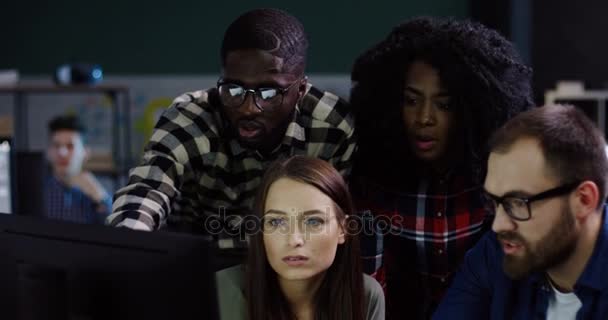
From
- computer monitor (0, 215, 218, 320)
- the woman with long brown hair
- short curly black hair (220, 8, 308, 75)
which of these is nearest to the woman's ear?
the woman with long brown hair

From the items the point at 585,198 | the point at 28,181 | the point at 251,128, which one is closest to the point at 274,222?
the point at 251,128

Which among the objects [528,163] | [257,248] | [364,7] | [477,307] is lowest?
[477,307]

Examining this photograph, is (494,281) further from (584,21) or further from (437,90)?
(584,21)

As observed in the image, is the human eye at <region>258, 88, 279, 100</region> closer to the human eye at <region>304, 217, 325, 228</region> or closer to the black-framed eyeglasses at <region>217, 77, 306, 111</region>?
the black-framed eyeglasses at <region>217, 77, 306, 111</region>

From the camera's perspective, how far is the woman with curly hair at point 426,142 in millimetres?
1723

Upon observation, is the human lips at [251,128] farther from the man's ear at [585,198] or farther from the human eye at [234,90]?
the man's ear at [585,198]

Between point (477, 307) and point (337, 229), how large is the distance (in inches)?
12.3

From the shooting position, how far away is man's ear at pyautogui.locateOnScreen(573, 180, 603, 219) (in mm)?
1379

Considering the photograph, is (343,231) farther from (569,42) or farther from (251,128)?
(569,42)

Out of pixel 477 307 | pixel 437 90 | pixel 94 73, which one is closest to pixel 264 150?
pixel 437 90

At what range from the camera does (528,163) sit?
1.39m

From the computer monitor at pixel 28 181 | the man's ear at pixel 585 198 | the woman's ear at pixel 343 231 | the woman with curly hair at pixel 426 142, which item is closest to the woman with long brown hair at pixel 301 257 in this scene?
the woman's ear at pixel 343 231

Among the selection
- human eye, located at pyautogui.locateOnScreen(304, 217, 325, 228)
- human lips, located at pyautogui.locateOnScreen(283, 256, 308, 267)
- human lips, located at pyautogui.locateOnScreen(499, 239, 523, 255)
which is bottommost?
human lips, located at pyautogui.locateOnScreen(283, 256, 308, 267)

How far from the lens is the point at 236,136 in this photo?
169cm
